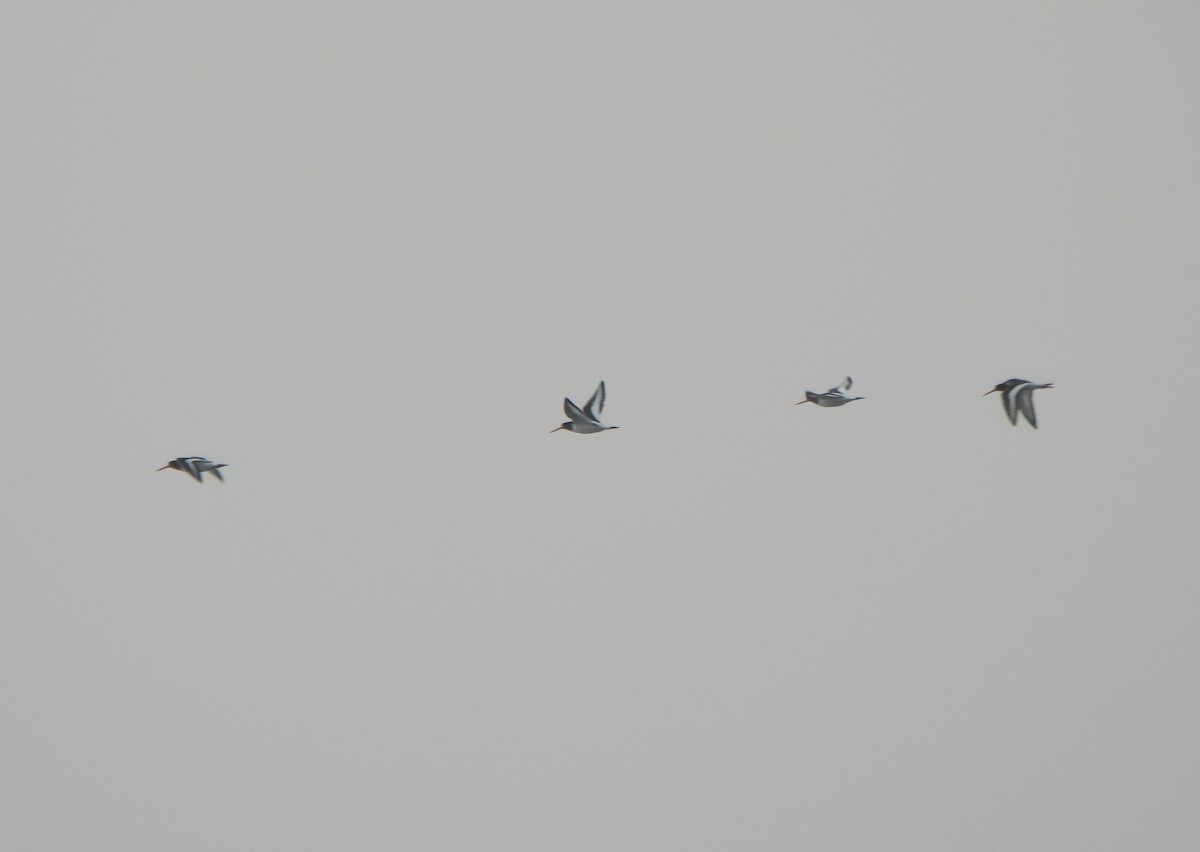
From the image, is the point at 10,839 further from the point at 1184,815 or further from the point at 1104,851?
the point at 1184,815

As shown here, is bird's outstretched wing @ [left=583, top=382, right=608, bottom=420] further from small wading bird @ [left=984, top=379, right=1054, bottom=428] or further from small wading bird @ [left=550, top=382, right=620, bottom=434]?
small wading bird @ [left=984, top=379, right=1054, bottom=428]

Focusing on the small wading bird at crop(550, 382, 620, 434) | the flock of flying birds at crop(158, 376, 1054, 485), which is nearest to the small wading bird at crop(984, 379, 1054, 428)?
the flock of flying birds at crop(158, 376, 1054, 485)

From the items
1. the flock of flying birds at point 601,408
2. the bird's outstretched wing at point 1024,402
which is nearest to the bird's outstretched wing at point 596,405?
the flock of flying birds at point 601,408

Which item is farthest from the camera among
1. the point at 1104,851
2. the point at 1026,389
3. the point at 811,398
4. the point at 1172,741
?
the point at 1172,741

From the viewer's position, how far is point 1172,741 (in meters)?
198

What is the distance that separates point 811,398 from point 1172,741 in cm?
19910

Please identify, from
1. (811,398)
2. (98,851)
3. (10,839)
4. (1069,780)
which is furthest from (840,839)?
(811,398)

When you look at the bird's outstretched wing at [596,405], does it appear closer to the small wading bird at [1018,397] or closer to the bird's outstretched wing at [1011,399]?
the small wading bird at [1018,397]

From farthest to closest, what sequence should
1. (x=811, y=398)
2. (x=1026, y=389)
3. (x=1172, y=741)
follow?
(x=1172, y=741), (x=811, y=398), (x=1026, y=389)

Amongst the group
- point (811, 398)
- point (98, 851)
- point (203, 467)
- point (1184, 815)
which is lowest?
point (98, 851)

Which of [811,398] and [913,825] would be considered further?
[913,825]

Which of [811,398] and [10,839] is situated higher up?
[811,398]

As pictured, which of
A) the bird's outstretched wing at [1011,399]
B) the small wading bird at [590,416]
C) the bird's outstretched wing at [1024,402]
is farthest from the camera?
the small wading bird at [590,416]

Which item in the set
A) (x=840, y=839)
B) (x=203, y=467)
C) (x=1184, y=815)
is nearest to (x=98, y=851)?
(x=840, y=839)
